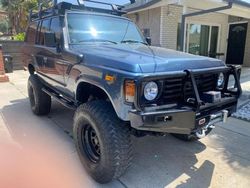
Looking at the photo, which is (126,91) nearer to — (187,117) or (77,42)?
(187,117)

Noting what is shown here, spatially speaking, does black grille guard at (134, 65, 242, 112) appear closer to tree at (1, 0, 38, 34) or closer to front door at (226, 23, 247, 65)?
front door at (226, 23, 247, 65)

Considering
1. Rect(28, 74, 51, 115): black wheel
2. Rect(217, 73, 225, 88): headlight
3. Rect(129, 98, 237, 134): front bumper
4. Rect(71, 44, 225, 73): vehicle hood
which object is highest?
Rect(71, 44, 225, 73): vehicle hood

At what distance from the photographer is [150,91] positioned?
2438mm

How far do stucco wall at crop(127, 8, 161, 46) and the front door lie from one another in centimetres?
568

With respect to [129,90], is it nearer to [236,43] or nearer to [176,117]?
[176,117]

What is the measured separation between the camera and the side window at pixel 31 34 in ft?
17.5

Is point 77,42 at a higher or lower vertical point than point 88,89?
higher

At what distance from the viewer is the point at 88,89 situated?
3309mm

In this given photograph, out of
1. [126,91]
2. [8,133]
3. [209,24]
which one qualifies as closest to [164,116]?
[126,91]

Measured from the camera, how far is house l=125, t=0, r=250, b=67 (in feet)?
29.3

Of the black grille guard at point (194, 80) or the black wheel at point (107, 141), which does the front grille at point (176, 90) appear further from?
the black wheel at point (107, 141)

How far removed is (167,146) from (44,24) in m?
3.26

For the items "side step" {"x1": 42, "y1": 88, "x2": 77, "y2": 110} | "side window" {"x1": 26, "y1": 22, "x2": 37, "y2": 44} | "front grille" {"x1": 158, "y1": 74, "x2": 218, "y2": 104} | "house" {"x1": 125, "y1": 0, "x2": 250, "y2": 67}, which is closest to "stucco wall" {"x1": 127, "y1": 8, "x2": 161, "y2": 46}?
"house" {"x1": 125, "y1": 0, "x2": 250, "y2": 67}

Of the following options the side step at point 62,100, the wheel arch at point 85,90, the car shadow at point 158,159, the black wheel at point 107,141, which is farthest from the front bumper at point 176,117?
the side step at point 62,100
